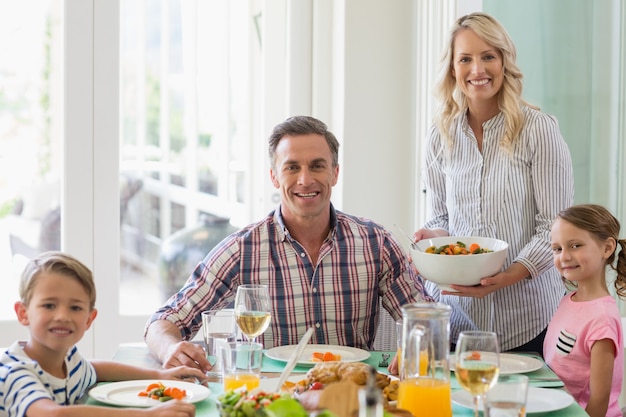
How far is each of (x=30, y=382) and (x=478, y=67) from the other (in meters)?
1.55

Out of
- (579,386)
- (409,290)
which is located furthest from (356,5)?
(579,386)

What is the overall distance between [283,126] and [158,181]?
162 centimetres

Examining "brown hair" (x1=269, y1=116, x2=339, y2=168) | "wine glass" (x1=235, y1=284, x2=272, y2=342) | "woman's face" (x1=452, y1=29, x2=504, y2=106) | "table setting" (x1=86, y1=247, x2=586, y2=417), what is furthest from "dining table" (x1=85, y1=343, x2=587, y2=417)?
"woman's face" (x1=452, y1=29, x2=504, y2=106)

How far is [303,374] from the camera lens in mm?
1921

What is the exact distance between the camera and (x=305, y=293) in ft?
7.96

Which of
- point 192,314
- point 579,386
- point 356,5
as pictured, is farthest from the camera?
point 356,5

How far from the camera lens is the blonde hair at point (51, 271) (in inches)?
68.4

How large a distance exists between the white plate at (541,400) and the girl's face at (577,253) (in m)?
0.54

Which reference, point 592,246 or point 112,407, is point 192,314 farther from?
point 592,246

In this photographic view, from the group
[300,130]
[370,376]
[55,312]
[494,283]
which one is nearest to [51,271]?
[55,312]

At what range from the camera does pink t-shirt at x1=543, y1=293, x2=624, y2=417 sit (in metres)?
2.15

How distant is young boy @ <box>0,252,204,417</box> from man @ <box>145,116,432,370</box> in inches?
23.2

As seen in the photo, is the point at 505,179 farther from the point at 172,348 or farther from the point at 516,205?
the point at 172,348

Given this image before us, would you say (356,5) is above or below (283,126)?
above
